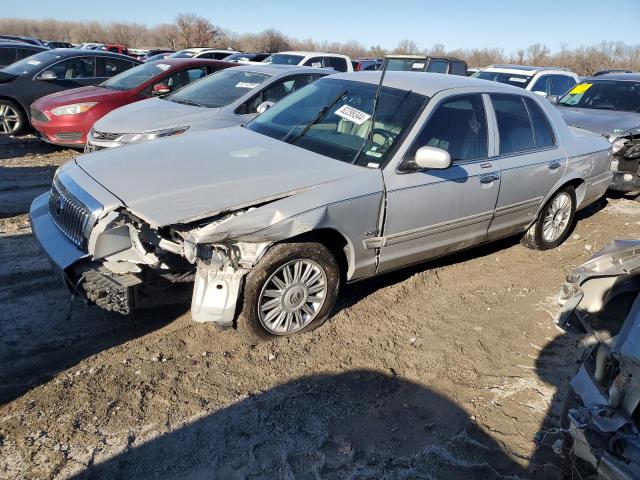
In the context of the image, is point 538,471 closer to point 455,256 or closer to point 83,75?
point 455,256

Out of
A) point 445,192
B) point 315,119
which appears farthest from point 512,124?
point 315,119

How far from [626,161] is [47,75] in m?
10.2

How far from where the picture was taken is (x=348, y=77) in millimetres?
4957

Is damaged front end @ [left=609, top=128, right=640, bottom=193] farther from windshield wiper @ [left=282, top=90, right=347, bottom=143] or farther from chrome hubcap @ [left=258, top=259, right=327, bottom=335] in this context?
chrome hubcap @ [left=258, top=259, right=327, bottom=335]

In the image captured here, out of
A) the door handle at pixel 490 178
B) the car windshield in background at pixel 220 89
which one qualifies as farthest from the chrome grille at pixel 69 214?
the car windshield in background at pixel 220 89

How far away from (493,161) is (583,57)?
46078 mm

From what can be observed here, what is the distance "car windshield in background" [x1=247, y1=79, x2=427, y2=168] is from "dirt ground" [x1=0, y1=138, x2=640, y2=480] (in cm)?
130

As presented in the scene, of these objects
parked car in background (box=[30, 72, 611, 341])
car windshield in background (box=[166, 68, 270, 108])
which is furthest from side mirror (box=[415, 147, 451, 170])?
car windshield in background (box=[166, 68, 270, 108])

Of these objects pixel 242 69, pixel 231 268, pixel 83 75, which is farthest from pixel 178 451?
pixel 83 75

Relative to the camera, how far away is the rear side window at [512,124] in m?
4.80

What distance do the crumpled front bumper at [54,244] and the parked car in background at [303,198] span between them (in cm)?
1

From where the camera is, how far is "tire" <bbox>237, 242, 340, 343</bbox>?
3.51 metres

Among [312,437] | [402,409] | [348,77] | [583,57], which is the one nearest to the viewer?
[312,437]

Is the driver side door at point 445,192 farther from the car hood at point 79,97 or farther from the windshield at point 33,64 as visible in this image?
the windshield at point 33,64
